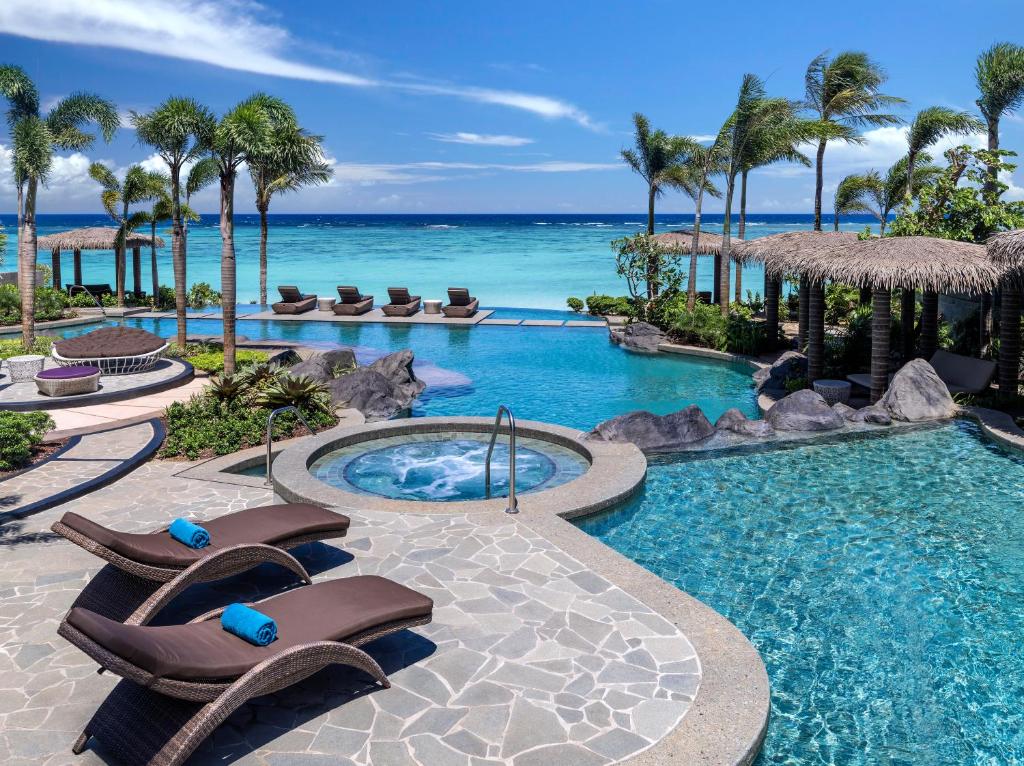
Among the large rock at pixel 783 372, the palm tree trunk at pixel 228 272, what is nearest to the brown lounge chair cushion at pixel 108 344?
the palm tree trunk at pixel 228 272

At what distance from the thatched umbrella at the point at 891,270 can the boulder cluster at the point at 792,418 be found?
2.52 ft

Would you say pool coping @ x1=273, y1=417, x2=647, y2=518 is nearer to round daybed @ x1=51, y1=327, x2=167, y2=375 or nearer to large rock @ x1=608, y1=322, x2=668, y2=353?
round daybed @ x1=51, y1=327, x2=167, y2=375

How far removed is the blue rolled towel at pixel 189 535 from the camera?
674 cm

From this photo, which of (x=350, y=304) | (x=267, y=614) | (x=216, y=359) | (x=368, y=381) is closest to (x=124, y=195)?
(x=350, y=304)

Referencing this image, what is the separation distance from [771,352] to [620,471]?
38.7 feet

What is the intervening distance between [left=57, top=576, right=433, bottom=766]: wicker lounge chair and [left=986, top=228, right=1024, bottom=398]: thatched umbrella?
11.7 metres

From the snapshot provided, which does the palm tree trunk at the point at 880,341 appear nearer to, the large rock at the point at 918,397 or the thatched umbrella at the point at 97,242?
the large rock at the point at 918,397

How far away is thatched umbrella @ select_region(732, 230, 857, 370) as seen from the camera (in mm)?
16172

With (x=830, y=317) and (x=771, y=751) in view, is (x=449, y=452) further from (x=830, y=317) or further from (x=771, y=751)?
(x=830, y=317)

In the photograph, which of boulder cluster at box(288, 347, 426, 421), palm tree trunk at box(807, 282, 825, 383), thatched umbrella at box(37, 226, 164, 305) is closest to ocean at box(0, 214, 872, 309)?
thatched umbrella at box(37, 226, 164, 305)

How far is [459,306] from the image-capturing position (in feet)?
100

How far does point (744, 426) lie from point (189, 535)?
8.90m

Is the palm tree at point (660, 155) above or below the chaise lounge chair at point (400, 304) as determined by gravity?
above

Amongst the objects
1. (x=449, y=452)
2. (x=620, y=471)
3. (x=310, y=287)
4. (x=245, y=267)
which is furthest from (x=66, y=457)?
(x=245, y=267)
